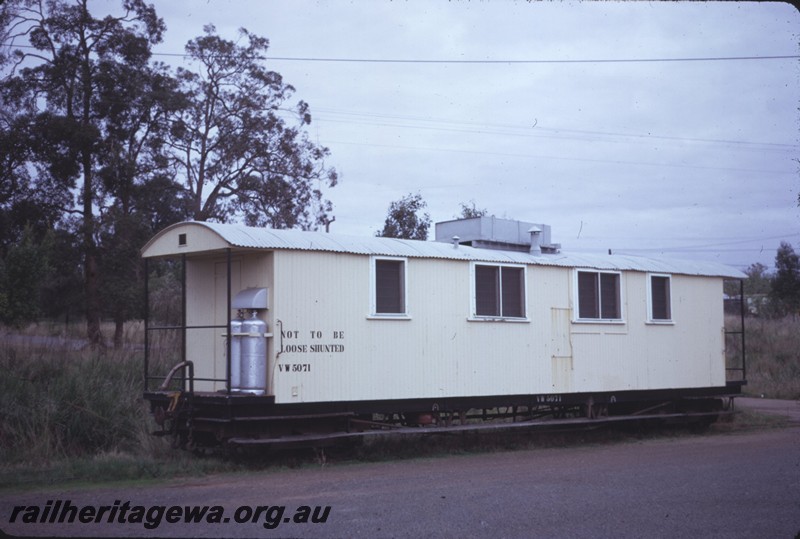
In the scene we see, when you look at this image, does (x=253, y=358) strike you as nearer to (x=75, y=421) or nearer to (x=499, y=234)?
(x=75, y=421)

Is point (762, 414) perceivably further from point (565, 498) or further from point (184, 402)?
point (184, 402)

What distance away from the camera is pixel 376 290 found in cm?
1421

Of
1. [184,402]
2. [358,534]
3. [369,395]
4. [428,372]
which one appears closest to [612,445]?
[428,372]

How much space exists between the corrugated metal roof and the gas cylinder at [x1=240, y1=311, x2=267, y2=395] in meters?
1.19

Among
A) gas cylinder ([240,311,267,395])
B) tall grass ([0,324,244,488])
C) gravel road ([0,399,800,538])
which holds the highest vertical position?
gas cylinder ([240,311,267,395])

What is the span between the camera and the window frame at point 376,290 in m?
14.0

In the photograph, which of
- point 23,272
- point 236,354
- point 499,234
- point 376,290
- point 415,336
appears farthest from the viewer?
point 23,272

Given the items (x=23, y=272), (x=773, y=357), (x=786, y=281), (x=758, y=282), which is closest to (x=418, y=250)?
(x=23, y=272)

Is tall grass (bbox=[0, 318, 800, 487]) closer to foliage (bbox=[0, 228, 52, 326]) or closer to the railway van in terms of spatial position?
the railway van

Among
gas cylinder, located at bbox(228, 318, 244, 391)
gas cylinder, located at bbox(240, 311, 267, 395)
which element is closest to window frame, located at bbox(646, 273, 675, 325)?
gas cylinder, located at bbox(240, 311, 267, 395)

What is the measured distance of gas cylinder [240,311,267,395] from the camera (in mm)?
12766

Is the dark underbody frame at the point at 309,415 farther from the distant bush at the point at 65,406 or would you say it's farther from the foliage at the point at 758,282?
the foliage at the point at 758,282

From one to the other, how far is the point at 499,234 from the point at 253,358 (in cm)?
613

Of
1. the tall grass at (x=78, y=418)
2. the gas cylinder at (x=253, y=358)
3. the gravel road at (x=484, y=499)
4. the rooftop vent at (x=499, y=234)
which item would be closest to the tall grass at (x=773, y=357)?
the rooftop vent at (x=499, y=234)
